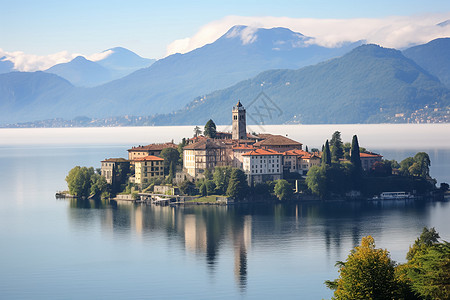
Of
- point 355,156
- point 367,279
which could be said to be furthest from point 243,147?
point 367,279

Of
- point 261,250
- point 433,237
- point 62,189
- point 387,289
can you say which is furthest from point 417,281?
point 62,189

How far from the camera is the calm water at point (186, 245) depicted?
206 feet

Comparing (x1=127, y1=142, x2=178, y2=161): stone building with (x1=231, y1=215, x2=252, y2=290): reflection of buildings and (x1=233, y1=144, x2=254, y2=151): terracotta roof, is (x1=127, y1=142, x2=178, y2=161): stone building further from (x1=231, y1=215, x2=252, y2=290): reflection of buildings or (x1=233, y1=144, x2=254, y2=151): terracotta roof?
(x1=231, y1=215, x2=252, y2=290): reflection of buildings

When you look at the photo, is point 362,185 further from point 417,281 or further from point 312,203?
point 417,281

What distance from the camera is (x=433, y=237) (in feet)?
200

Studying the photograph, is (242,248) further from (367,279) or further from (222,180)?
(367,279)

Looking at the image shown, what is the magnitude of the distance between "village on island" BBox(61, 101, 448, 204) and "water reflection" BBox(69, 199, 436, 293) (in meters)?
3.75

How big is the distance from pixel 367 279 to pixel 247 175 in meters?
A: 67.8

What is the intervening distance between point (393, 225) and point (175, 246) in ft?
76.6

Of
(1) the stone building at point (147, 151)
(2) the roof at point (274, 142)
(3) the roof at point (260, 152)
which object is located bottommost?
(3) the roof at point (260, 152)

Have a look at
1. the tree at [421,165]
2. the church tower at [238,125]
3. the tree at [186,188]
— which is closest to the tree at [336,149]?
the tree at [421,165]

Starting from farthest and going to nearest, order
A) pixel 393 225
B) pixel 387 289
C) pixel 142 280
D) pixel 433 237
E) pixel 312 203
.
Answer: pixel 312 203 → pixel 393 225 → pixel 142 280 → pixel 433 237 → pixel 387 289

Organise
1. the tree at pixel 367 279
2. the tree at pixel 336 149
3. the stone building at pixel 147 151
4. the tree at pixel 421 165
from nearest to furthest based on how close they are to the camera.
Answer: the tree at pixel 367 279
the tree at pixel 336 149
the tree at pixel 421 165
the stone building at pixel 147 151

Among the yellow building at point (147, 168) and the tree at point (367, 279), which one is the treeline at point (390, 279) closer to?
the tree at point (367, 279)
